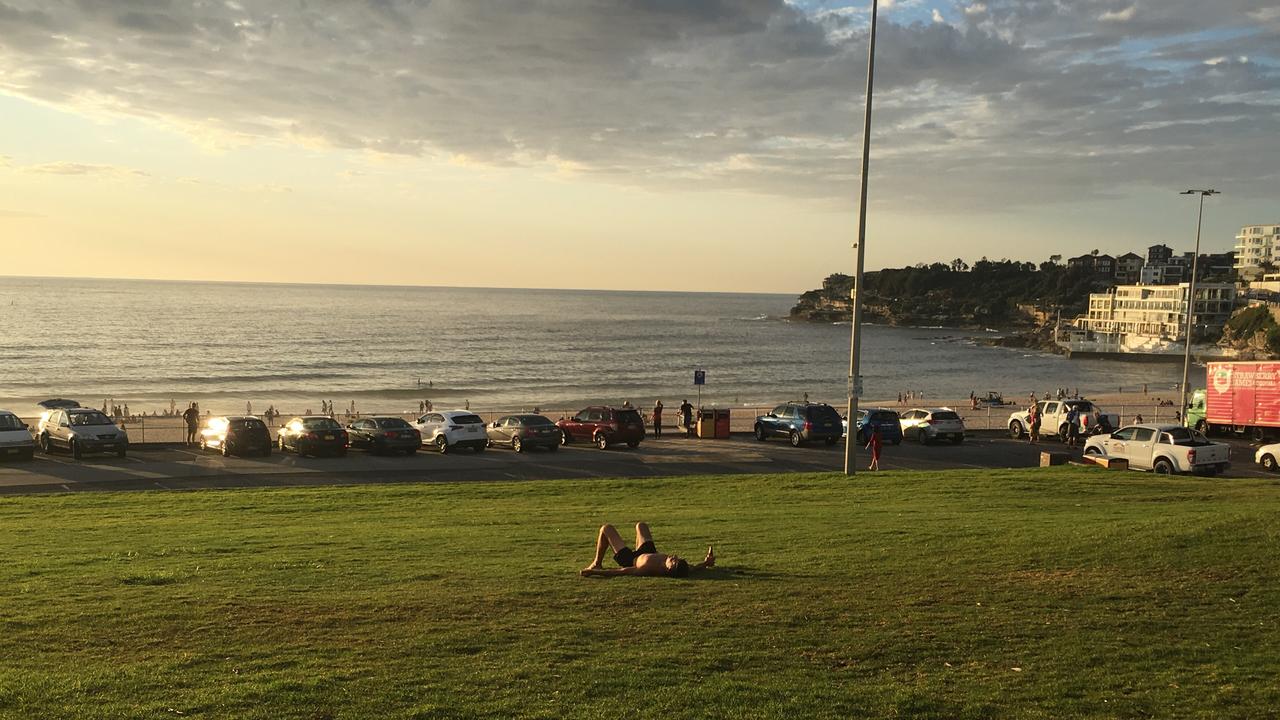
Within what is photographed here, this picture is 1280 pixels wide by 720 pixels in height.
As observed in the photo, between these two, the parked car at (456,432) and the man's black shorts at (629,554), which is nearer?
the man's black shorts at (629,554)

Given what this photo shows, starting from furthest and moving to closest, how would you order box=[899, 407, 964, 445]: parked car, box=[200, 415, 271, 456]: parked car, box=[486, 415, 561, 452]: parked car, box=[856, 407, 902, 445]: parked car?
box=[899, 407, 964, 445]: parked car < box=[856, 407, 902, 445]: parked car < box=[486, 415, 561, 452]: parked car < box=[200, 415, 271, 456]: parked car

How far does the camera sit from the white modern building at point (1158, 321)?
559 ft

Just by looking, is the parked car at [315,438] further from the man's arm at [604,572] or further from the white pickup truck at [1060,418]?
the white pickup truck at [1060,418]

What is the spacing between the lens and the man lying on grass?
11.7 m

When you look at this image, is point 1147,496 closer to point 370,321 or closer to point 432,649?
point 432,649

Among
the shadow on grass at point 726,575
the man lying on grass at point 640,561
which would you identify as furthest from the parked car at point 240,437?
the shadow on grass at point 726,575

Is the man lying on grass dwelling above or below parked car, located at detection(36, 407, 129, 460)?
above

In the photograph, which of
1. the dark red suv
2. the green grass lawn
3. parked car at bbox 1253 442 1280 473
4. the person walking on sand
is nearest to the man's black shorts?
the green grass lawn

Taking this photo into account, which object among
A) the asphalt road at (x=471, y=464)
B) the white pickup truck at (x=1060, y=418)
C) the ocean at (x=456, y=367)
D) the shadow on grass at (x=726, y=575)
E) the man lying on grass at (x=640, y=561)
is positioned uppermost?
the man lying on grass at (x=640, y=561)

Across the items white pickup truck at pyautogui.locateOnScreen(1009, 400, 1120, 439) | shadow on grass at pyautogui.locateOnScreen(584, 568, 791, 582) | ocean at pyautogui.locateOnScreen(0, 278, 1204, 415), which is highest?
shadow on grass at pyautogui.locateOnScreen(584, 568, 791, 582)

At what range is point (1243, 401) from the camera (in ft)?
130

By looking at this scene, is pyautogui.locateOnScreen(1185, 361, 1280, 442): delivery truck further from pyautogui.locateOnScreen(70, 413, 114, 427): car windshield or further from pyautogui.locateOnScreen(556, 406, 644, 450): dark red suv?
pyautogui.locateOnScreen(70, 413, 114, 427): car windshield

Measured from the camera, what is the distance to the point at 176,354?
349 ft

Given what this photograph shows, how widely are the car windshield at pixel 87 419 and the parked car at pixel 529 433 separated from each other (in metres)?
12.3
